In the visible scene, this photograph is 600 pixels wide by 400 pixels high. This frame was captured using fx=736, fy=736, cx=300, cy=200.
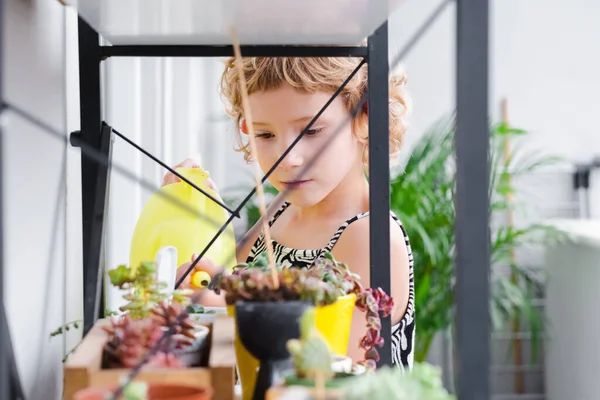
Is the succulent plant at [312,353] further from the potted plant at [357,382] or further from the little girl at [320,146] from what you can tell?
the little girl at [320,146]

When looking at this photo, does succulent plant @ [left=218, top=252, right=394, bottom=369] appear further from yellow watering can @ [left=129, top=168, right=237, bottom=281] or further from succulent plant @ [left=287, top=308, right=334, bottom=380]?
yellow watering can @ [left=129, top=168, right=237, bottom=281]

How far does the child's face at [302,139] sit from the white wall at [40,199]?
11.1 inches

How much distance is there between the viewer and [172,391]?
1.46 feet

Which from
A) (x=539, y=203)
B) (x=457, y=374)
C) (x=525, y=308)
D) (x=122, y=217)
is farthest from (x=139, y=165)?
(x=539, y=203)

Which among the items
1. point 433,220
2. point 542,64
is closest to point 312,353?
point 433,220

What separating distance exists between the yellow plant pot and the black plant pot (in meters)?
0.06

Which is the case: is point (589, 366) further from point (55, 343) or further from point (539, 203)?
point (55, 343)

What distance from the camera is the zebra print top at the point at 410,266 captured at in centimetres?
95

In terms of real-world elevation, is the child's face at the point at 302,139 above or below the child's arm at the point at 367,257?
above

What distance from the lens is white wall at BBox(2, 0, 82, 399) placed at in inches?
25.3

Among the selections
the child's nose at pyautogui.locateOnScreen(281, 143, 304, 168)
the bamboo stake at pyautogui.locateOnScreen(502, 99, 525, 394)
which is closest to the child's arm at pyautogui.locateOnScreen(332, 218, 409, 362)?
the child's nose at pyautogui.locateOnScreen(281, 143, 304, 168)

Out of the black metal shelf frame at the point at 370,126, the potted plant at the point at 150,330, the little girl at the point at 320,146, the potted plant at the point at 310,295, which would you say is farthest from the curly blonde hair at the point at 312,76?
the potted plant at the point at 150,330

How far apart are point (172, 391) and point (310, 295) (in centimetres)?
12

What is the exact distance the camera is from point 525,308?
2.68 meters
